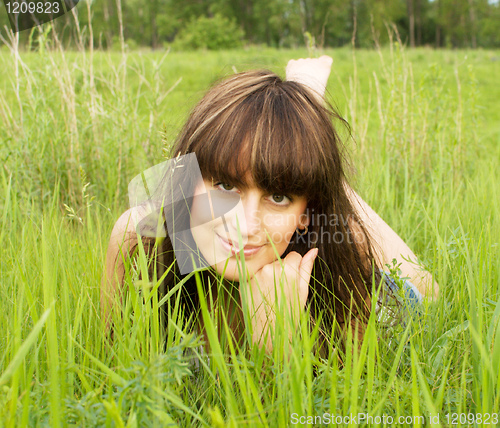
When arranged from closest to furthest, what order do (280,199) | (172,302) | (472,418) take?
(472,418) < (280,199) < (172,302)

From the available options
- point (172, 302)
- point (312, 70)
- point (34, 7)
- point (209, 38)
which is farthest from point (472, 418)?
point (209, 38)

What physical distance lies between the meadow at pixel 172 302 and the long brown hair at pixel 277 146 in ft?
0.52

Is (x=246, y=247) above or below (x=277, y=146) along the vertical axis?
below

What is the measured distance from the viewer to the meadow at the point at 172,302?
2.40ft

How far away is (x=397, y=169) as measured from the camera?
102 inches

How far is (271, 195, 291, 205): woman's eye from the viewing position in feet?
4.17

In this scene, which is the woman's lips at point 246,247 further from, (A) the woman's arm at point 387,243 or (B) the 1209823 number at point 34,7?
(B) the 1209823 number at point 34,7

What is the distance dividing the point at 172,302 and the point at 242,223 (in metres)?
0.47

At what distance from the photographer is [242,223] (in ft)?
3.83

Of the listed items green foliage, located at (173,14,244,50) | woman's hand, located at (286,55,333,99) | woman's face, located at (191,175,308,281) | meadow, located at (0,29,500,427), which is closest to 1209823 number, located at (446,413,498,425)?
meadow, located at (0,29,500,427)

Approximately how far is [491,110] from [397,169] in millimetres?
6477

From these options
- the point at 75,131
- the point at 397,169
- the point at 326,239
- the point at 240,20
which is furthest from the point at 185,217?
the point at 240,20

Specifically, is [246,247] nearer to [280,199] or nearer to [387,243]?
[280,199]

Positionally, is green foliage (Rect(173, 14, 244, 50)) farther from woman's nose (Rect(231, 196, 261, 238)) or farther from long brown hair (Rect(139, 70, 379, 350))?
woman's nose (Rect(231, 196, 261, 238))
